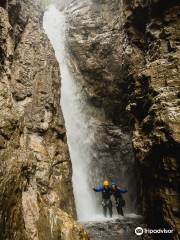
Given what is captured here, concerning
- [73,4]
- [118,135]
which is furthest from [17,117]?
[73,4]

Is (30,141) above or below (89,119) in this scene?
below

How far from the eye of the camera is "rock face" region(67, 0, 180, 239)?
12.4m

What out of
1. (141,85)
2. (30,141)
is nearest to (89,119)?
(141,85)

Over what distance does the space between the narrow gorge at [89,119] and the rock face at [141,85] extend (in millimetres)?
57

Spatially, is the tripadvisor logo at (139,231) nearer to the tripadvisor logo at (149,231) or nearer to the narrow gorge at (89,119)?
the tripadvisor logo at (149,231)

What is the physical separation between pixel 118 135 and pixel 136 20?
9151 mm

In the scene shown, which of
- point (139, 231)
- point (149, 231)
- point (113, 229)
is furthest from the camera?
point (113, 229)

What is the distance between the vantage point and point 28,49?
781 inches

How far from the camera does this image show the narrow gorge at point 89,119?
10.1 meters

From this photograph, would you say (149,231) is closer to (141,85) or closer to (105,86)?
(141,85)

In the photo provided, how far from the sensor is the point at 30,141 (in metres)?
15.3

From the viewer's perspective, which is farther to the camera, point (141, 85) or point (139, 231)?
point (141, 85)

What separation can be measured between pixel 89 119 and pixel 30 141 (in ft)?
32.0

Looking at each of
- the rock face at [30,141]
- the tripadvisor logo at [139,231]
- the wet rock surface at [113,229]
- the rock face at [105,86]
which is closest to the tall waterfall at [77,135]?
the rock face at [105,86]
